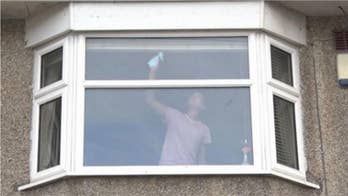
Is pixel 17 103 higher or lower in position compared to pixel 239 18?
lower

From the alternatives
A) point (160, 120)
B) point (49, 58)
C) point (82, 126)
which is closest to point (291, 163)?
point (160, 120)

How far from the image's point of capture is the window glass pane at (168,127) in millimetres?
7309

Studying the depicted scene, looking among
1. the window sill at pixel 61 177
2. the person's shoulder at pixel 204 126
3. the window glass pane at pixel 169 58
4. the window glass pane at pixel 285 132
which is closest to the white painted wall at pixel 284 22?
the window glass pane at pixel 169 58

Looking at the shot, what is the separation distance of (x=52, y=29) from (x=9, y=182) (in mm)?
1401

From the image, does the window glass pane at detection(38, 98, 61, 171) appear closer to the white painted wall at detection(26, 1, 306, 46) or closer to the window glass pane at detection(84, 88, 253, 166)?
the window glass pane at detection(84, 88, 253, 166)

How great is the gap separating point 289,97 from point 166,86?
3.59ft

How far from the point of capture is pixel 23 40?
8039 millimetres

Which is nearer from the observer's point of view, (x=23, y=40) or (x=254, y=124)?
(x=254, y=124)

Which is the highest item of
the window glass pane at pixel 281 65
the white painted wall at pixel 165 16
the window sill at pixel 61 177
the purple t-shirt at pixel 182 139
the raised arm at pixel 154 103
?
the white painted wall at pixel 165 16

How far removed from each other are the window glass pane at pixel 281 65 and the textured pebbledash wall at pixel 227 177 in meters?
0.13

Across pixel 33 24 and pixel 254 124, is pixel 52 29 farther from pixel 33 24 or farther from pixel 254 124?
pixel 254 124

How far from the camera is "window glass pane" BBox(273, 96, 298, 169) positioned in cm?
752

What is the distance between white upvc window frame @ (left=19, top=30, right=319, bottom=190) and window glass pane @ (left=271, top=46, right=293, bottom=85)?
5 cm

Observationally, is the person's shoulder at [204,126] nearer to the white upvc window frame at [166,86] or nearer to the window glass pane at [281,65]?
the white upvc window frame at [166,86]
